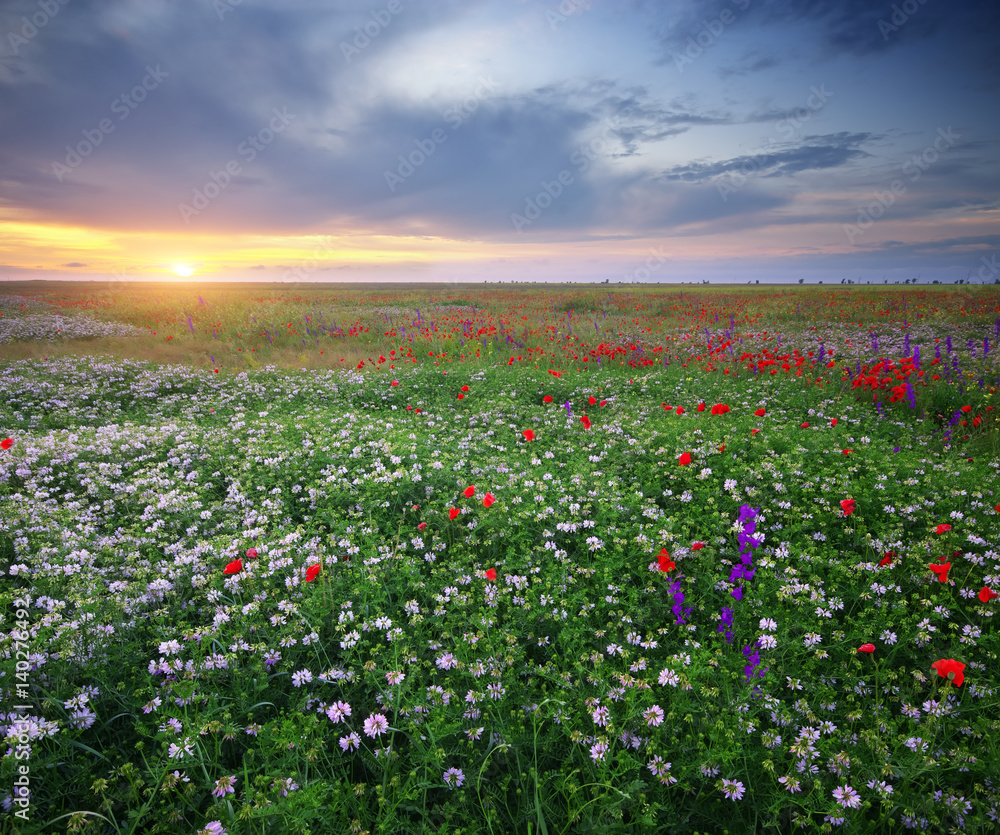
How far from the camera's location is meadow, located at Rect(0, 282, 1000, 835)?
2283mm

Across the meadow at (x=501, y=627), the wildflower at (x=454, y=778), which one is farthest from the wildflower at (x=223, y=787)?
the wildflower at (x=454, y=778)

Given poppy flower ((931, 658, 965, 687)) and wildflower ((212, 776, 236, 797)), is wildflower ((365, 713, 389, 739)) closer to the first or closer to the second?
wildflower ((212, 776, 236, 797))

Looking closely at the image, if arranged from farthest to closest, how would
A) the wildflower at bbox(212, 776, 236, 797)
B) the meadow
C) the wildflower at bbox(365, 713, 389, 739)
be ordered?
1. the wildflower at bbox(365, 713, 389, 739)
2. the meadow
3. the wildflower at bbox(212, 776, 236, 797)

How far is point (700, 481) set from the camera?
516 cm

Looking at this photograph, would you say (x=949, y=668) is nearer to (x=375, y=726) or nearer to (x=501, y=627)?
(x=501, y=627)

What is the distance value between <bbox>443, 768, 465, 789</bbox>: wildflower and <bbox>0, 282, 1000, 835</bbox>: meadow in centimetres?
3

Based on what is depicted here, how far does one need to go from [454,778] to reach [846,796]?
1943mm

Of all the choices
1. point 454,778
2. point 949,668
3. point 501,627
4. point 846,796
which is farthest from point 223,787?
point 949,668

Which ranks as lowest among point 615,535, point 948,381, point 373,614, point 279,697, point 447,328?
point 279,697

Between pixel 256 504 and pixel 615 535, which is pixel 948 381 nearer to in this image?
pixel 615 535

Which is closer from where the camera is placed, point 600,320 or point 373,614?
point 373,614

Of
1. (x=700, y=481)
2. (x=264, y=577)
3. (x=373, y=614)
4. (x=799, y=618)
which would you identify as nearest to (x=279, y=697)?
(x=373, y=614)

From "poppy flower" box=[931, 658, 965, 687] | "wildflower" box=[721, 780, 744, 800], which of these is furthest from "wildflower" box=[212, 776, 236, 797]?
"poppy flower" box=[931, 658, 965, 687]

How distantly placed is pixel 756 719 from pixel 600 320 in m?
22.7
